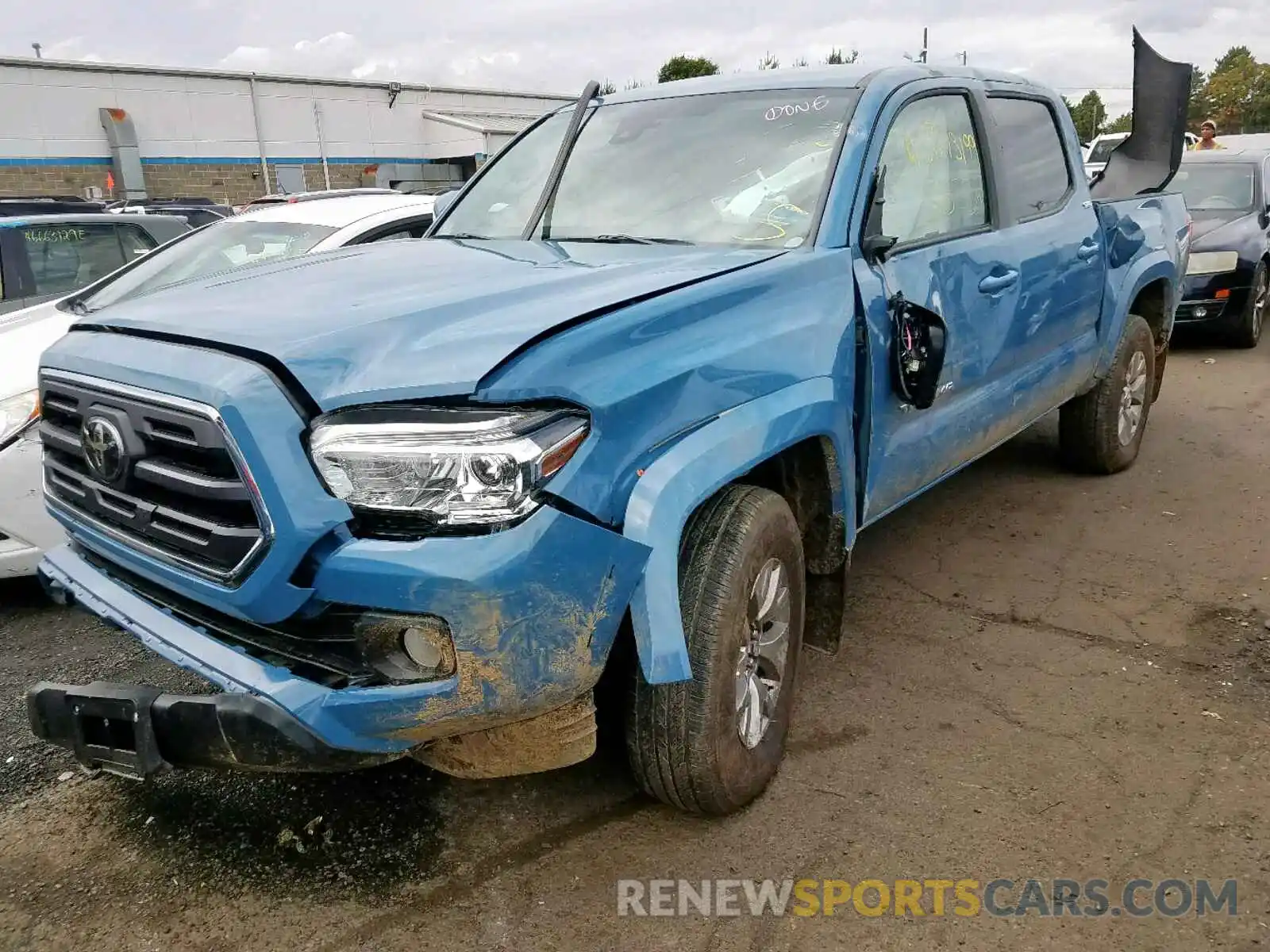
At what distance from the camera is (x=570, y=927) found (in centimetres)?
230

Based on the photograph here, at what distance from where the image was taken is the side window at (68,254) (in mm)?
5949

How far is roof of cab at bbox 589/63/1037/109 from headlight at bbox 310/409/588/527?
2.02 metres

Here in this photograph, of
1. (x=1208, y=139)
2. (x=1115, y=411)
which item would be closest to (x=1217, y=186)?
(x=1208, y=139)

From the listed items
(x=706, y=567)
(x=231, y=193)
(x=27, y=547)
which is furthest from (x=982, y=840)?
(x=231, y=193)

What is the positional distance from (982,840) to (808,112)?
7.34 feet

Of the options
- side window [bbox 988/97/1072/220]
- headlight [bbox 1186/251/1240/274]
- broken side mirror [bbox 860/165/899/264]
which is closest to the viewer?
broken side mirror [bbox 860/165/899/264]

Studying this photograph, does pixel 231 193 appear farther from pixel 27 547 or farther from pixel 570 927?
pixel 570 927

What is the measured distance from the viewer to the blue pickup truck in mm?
1973

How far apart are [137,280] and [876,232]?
13.0 feet

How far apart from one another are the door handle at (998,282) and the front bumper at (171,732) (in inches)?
100

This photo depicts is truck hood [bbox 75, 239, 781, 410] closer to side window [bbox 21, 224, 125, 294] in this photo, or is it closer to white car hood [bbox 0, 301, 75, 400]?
white car hood [bbox 0, 301, 75, 400]

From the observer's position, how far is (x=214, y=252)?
17.6 ft

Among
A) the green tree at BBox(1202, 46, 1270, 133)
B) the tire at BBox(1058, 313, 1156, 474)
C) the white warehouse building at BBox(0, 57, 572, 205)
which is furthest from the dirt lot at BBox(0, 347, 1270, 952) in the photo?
the green tree at BBox(1202, 46, 1270, 133)

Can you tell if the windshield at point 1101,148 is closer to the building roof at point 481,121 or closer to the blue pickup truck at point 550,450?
the blue pickup truck at point 550,450
